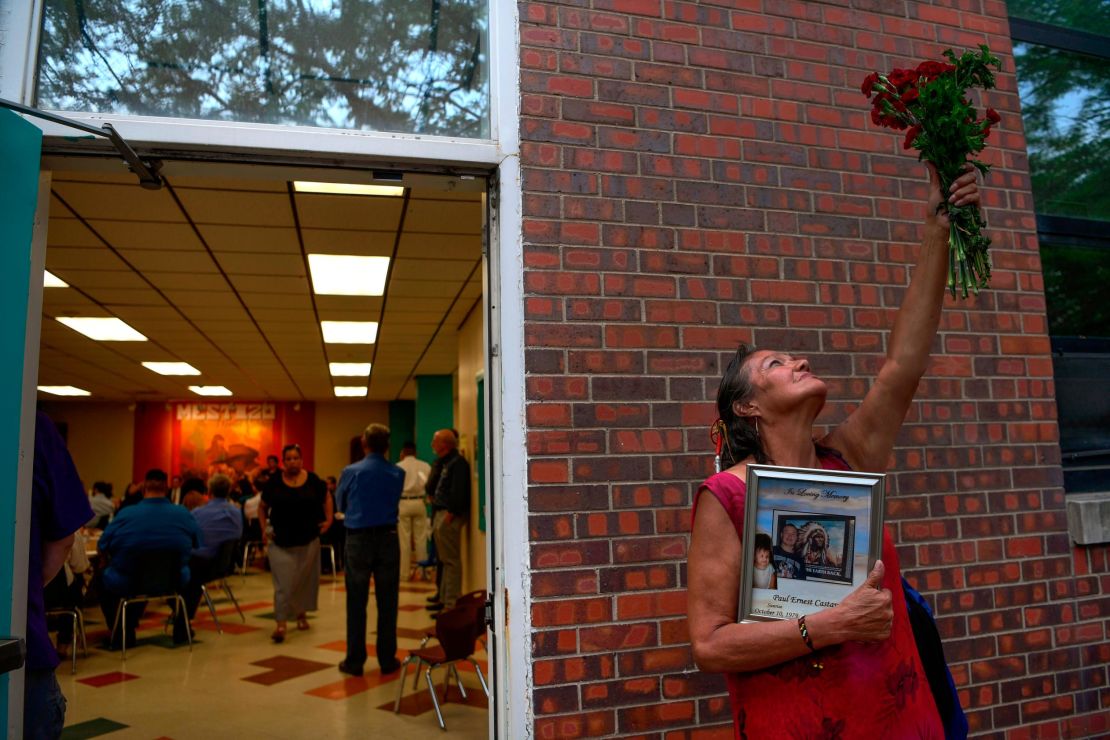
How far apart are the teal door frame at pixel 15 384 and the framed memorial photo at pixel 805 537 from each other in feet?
6.56

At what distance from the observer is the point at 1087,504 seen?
10.4ft

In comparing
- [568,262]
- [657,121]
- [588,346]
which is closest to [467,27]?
[657,121]

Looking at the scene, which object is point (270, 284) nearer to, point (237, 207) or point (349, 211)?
point (237, 207)

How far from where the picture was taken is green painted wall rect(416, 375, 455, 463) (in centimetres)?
1227

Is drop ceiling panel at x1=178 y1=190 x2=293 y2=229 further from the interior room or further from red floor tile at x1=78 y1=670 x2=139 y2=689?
red floor tile at x1=78 y1=670 x2=139 y2=689

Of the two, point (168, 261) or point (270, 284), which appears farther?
point (270, 284)

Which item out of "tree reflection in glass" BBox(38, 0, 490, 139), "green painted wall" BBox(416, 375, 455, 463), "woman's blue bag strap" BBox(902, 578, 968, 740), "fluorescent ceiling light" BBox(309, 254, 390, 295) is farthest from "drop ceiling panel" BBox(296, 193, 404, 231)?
"green painted wall" BBox(416, 375, 455, 463)

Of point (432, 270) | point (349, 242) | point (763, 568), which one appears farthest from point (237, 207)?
point (763, 568)

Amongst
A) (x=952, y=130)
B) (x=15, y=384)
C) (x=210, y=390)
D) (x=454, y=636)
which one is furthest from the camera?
(x=210, y=390)

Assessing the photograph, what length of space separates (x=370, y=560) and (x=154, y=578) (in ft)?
6.59

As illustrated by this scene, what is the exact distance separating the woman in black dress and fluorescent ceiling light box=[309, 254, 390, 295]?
141 centimetres

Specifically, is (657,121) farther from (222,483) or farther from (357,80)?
(222,483)

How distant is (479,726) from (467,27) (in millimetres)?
3624

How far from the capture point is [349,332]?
8.68 metres
